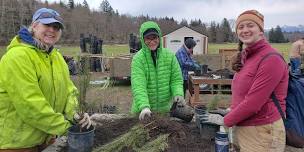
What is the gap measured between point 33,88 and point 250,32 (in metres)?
1.44

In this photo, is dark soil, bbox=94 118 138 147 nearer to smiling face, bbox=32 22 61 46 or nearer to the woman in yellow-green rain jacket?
the woman in yellow-green rain jacket

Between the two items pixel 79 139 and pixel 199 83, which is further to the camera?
pixel 199 83

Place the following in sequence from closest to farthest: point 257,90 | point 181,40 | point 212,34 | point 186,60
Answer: point 257,90, point 186,60, point 181,40, point 212,34

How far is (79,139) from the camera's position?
9.07 ft

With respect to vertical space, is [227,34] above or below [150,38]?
above

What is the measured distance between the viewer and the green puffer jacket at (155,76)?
11.5 ft

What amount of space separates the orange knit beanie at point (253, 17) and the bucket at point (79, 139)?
1372 millimetres

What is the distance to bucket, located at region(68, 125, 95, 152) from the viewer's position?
2.75 meters

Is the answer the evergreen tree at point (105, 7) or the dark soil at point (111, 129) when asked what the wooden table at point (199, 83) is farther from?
the evergreen tree at point (105, 7)

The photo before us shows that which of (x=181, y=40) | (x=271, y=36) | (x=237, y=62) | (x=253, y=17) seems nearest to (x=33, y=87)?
(x=237, y=62)

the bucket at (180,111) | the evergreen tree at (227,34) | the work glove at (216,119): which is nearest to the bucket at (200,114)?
the bucket at (180,111)

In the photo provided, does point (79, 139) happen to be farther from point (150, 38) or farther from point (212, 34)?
point (212, 34)

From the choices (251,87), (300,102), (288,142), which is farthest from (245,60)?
(288,142)

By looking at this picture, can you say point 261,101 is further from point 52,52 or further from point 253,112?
point 52,52
